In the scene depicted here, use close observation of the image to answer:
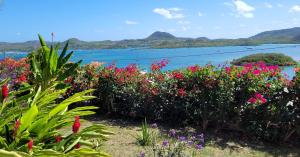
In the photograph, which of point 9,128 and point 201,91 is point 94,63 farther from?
point 9,128

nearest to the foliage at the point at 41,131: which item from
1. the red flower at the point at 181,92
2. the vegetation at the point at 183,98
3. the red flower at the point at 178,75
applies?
the vegetation at the point at 183,98

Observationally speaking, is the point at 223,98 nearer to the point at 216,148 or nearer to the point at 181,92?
the point at 181,92

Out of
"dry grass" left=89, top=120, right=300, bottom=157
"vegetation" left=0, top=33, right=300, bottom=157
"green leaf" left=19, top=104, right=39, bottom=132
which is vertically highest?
"green leaf" left=19, top=104, right=39, bottom=132

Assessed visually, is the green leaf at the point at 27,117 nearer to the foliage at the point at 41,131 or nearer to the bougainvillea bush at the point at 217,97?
the foliage at the point at 41,131

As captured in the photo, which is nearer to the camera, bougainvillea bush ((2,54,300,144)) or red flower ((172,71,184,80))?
bougainvillea bush ((2,54,300,144))

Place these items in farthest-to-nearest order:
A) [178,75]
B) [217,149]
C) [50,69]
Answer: [178,75] < [217,149] < [50,69]

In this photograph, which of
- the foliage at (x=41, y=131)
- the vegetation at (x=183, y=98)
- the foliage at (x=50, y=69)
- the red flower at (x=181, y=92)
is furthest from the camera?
the red flower at (x=181, y=92)

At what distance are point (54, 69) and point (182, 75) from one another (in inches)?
103

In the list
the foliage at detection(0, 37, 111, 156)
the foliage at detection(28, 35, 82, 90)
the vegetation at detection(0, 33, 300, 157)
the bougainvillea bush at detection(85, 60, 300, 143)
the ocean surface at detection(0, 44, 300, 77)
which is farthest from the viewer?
the ocean surface at detection(0, 44, 300, 77)

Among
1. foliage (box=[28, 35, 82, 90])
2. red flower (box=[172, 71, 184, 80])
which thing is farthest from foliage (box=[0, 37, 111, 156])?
red flower (box=[172, 71, 184, 80])

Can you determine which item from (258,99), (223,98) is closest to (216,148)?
(223,98)

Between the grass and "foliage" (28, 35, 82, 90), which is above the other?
"foliage" (28, 35, 82, 90)

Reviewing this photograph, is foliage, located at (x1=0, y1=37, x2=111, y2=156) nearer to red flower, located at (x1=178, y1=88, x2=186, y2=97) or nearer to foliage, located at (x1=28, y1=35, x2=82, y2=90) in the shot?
foliage, located at (x1=28, y1=35, x2=82, y2=90)

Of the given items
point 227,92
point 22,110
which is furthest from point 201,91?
point 22,110
